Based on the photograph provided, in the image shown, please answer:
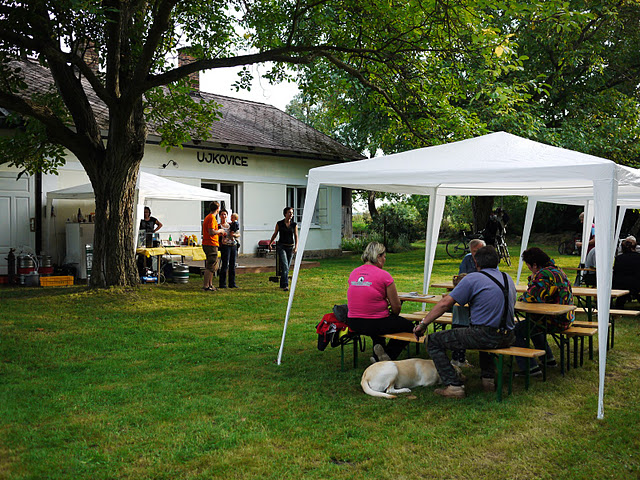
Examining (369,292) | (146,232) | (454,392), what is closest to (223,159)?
(146,232)

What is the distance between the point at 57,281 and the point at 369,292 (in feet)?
31.3

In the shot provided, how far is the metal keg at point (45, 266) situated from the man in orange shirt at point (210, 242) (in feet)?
12.8

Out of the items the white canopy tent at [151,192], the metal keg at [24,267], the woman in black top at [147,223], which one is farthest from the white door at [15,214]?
the woman in black top at [147,223]

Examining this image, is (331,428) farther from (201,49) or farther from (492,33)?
(201,49)

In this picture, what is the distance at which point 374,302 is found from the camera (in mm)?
5863

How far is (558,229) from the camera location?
3058 centimetres

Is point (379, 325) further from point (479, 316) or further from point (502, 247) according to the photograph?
point (502, 247)

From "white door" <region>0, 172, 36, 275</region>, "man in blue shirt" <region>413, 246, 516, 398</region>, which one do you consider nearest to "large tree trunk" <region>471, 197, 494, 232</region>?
"white door" <region>0, 172, 36, 275</region>

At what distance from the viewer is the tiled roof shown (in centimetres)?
1640

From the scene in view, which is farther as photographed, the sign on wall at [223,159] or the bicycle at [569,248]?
the bicycle at [569,248]

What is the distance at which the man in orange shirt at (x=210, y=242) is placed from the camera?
38.9 feet

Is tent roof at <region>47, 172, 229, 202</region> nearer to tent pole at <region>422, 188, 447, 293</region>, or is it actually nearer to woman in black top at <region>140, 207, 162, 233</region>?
woman in black top at <region>140, 207, 162, 233</region>

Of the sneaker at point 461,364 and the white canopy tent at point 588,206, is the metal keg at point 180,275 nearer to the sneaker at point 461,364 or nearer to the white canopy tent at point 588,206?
the white canopy tent at point 588,206

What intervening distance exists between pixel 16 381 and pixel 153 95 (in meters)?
8.44
